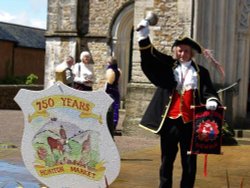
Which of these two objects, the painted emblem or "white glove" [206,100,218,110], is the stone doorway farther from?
"white glove" [206,100,218,110]

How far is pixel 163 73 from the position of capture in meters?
5.54

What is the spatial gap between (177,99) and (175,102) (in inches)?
1.5

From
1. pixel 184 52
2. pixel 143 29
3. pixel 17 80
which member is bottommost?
pixel 17 80

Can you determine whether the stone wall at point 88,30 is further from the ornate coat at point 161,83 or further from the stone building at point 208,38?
the ornate coat at point 161,83

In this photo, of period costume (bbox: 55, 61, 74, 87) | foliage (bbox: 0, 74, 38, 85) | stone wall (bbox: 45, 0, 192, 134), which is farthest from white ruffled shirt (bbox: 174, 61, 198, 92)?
foliage (bbox: 0, 74, 38, 85)

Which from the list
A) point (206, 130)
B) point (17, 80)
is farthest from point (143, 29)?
point (17, 80)

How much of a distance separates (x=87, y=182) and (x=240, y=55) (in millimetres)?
8870

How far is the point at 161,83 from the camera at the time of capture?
18.2 feet

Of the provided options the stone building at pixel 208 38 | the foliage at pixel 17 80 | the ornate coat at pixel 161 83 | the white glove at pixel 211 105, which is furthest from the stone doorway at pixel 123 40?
the foliage at pixel 17 80

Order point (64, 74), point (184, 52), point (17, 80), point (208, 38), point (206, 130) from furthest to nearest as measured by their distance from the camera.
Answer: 1. point (17, 80)
2. point (208, 38)
3. point (64, 74)
4. point (184, 52)
5. point (206, 130)

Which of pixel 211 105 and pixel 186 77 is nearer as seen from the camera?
pixel 211 105

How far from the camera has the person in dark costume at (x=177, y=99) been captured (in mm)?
5539

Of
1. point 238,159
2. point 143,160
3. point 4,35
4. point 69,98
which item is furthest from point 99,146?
point 4,35

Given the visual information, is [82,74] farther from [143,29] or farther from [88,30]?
[88,30]
